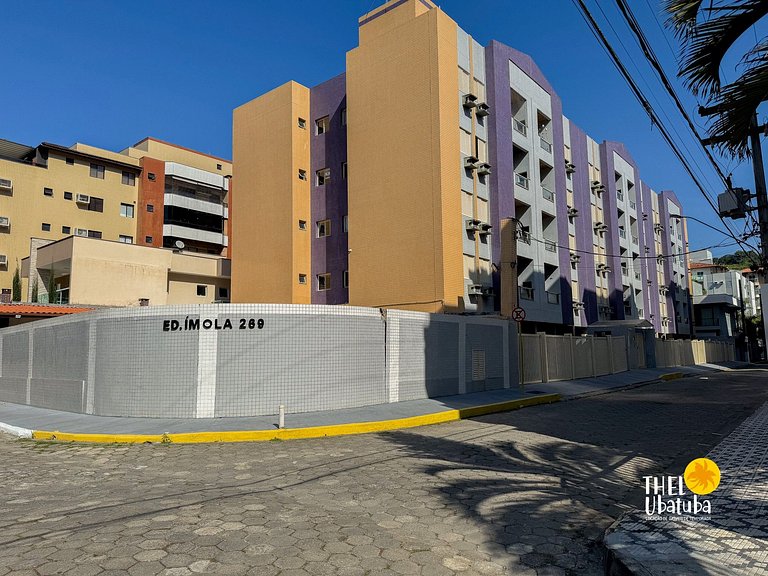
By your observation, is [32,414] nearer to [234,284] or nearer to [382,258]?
[382,258]

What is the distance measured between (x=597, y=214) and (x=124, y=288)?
1357 inches

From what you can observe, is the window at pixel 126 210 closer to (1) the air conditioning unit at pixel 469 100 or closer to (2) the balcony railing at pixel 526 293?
(1) the air conditioning unit at pixel 469 100

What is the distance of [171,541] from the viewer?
4594mm

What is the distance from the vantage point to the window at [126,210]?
4369 centimetres

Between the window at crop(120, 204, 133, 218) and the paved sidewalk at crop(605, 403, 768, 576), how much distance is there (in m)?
46.3

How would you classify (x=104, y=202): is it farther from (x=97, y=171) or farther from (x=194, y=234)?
(x=194, y=234)

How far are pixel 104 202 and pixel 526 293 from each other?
112 ft

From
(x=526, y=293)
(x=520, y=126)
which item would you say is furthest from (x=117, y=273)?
(x=520, y=126)

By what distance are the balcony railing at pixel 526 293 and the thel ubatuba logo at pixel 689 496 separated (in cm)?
2353

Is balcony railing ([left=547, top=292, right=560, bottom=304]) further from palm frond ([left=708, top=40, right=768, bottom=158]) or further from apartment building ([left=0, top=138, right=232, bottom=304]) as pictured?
palm frond ([left=708, top=40, right=768, bottom=158])

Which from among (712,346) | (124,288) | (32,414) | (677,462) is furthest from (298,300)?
(712,346)

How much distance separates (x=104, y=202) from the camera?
42531mm

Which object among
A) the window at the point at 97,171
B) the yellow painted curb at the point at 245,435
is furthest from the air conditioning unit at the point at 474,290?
the window at the point at 97,171

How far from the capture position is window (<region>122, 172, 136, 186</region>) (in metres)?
44.2
